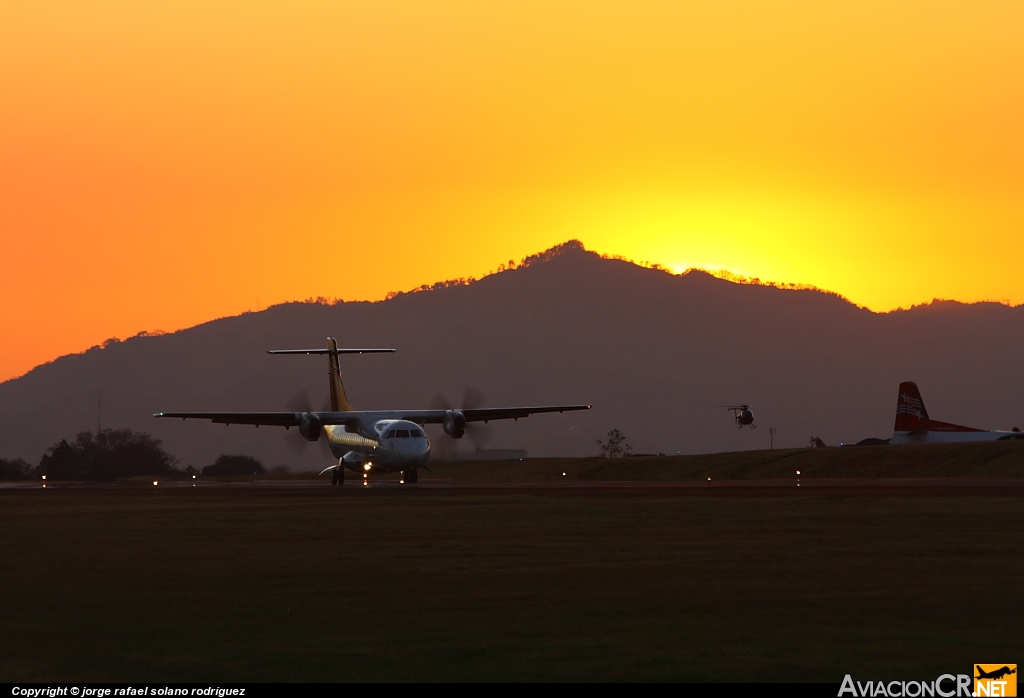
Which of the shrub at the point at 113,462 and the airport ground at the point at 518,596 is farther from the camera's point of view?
the shrub at the point at 113,462

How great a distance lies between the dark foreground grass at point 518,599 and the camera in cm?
1291

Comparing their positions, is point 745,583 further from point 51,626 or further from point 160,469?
point 160,469

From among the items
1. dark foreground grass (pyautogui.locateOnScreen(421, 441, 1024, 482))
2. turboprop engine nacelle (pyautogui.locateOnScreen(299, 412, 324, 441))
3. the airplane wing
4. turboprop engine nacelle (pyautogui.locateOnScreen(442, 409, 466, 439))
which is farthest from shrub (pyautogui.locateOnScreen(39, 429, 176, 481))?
turboprop engine nacelle (pyautogui.locateOnScreen(442, 409, 466, 439))

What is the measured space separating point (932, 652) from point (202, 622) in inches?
329

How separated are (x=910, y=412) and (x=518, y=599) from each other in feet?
304

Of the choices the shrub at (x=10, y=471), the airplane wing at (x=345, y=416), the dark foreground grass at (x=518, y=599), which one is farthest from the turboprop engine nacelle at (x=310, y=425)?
the shrub at (x=10, y=471)

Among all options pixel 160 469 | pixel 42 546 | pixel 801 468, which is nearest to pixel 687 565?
pixel 42 546

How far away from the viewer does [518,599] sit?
17578 mm

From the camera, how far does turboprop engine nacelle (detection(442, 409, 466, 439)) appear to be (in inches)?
2847

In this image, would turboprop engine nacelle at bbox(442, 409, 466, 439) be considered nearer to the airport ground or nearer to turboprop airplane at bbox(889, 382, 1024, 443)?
the airport ground

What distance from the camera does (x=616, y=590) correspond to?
60.4 feet

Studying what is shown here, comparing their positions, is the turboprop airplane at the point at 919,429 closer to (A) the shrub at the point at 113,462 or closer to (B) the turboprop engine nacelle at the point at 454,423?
(B) the turboprop engine nacelle at the point at 454,423

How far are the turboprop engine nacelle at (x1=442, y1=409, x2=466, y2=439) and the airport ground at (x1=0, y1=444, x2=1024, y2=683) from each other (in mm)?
36057

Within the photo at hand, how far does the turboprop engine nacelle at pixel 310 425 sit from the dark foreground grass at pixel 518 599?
38.4 meters
